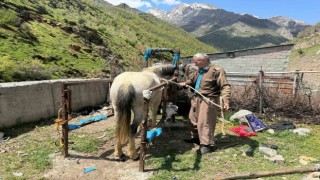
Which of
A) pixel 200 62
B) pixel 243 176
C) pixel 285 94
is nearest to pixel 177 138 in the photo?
pixel 200 62

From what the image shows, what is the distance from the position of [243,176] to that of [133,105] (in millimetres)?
2245

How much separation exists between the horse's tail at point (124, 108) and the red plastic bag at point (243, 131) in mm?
3251

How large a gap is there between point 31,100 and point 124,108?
3621 mm

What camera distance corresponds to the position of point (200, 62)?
6.58m

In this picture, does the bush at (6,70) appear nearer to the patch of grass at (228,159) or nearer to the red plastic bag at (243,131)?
the patch of grass at (228,159)

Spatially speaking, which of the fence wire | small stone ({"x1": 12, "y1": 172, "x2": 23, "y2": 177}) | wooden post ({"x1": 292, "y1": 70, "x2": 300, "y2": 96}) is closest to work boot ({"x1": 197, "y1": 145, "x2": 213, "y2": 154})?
small stone ({"x1": 12, "y1": 172, "x2": 23, "y2": 177})

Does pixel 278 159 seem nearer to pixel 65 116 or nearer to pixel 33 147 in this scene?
pixel 65 116

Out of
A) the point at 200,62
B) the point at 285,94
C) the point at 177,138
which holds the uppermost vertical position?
the point at 200,62

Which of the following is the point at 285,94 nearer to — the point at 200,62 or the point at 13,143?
the point at 200,62

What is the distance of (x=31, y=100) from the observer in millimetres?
8312

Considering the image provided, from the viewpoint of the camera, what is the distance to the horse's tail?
18.9 feet

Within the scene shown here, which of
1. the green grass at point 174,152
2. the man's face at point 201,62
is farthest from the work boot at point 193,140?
the man's face at point 201,62

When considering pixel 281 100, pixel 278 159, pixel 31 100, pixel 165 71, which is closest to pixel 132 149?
pixel 278 159

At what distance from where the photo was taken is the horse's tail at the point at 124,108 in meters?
5.75
